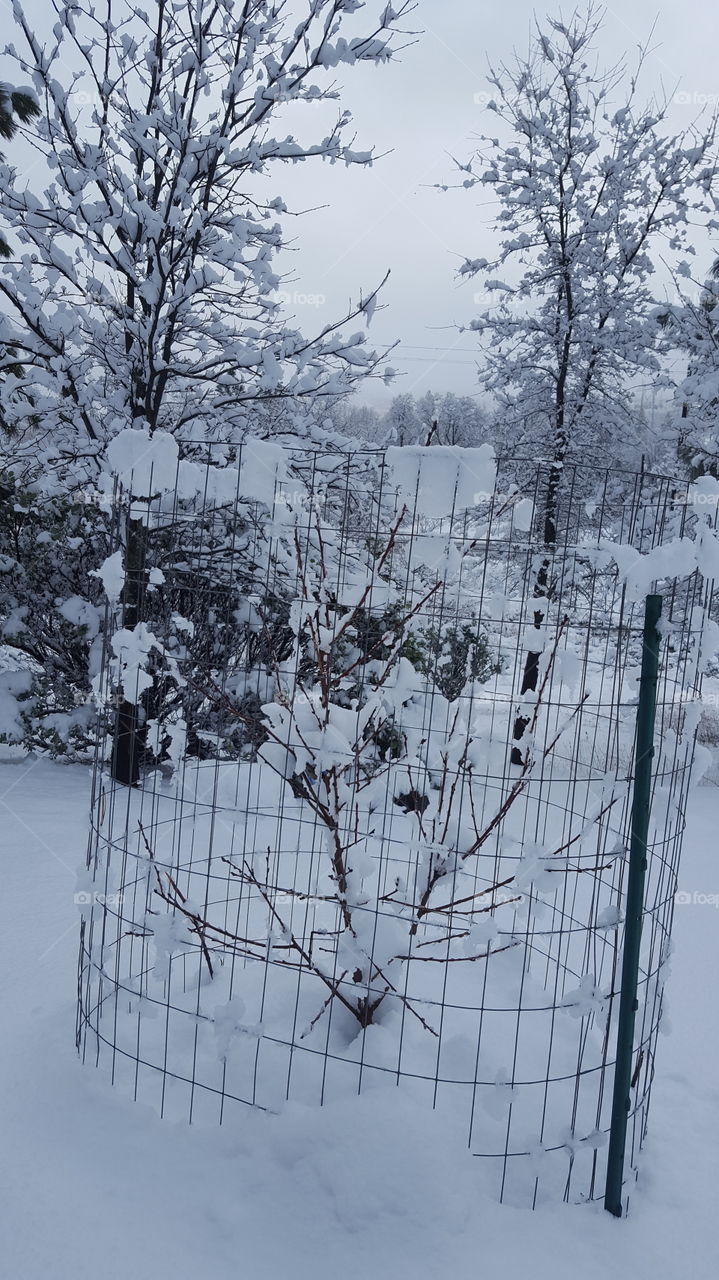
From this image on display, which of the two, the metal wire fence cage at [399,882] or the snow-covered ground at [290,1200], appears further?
the metal wire fence cage at [399,882]

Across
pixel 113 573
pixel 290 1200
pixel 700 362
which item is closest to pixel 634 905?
pixel 290 1200

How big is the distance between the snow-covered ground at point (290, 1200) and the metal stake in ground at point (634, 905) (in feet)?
0.66

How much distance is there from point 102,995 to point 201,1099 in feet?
2.09

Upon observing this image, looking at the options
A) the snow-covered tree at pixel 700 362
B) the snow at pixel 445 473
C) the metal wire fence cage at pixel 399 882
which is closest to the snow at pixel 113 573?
the metal wire fence cage at pixel 399 882

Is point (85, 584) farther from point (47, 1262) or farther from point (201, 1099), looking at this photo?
point (47, 1262)

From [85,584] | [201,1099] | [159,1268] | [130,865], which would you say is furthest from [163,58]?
[159,1268]

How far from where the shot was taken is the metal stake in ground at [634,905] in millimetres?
2523

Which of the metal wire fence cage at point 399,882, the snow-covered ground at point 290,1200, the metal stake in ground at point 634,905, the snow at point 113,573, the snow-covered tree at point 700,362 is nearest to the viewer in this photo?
the snow-covered ground at point 290,1200

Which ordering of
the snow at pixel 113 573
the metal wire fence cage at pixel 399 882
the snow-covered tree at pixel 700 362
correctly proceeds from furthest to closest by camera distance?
the snow-covered tree at pixel 700 362 → the snow at pixel 113 573 → the metal wire fence cage at pixel 399 882

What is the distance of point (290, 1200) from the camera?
251 centimetres

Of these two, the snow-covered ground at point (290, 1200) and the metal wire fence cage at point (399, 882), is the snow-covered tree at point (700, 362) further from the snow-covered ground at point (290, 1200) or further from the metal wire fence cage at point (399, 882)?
the snow-covered ground at point (290, 1200)

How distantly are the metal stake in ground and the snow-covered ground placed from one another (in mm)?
200

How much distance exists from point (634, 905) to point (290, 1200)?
1371 mm

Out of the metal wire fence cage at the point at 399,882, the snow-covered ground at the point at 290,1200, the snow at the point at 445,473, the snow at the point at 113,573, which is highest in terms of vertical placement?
the snow at the point at 445,473
